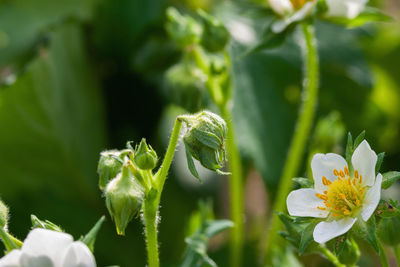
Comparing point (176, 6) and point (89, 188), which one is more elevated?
point (176, 6)

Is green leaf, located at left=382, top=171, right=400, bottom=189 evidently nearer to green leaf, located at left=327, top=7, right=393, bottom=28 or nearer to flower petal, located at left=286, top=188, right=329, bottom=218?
flower petal, located at left=286, top=188, right=329, bottom=218

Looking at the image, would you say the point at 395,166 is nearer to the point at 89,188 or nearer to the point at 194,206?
the point at 194,206

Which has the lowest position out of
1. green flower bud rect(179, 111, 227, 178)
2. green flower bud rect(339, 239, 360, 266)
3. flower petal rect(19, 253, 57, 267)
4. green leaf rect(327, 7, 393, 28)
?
green flower bud rect(339, 239, 360, 266)

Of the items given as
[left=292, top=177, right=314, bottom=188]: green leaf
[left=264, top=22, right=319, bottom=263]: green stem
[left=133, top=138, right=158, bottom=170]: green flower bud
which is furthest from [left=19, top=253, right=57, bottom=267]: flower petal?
[left=264, top=22, right=319, bottom=263]: green stem

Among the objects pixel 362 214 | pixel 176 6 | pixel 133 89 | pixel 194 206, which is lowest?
pixel 194 206

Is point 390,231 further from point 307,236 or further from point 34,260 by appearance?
point 34,260

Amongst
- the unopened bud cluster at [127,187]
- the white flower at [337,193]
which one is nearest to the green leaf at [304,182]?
the white flower at [337,193]

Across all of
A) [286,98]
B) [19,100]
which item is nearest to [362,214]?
[286,98]

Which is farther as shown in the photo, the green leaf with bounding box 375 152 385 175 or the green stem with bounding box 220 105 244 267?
the green stem with bounding box 220 105 244 267
